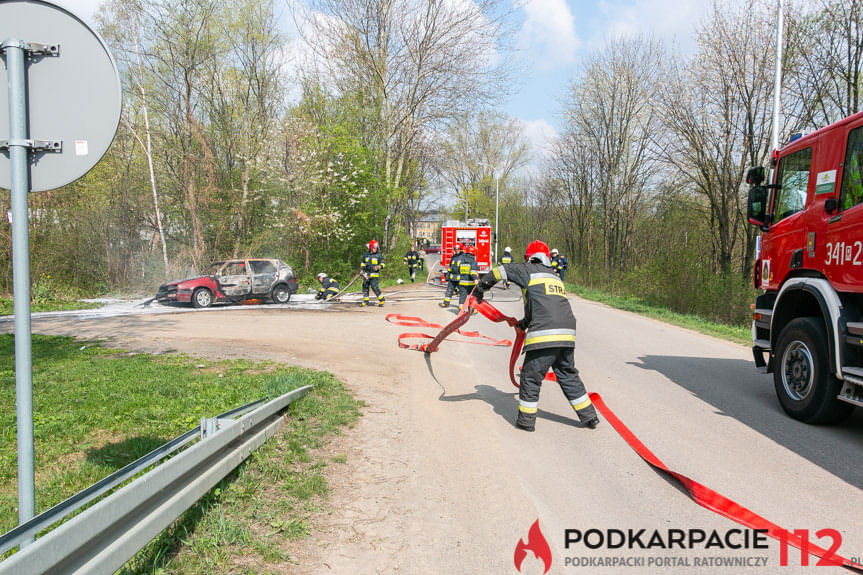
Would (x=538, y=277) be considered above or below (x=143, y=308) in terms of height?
above

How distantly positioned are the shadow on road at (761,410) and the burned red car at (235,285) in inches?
495

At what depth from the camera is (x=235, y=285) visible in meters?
17.6

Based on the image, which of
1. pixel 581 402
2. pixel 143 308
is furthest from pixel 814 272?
pixel 143 308

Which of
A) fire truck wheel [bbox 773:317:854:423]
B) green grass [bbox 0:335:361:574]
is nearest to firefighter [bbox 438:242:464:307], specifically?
green grass [bbox 0:335:361:574]

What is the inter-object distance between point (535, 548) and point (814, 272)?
441 centimetres

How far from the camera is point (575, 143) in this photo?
33.1 metres

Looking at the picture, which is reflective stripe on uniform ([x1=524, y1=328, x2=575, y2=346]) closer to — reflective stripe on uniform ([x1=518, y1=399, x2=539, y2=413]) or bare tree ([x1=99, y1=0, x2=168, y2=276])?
reflective stripe on uniform ([x1=518, y1=399, x2=539, y2=413])

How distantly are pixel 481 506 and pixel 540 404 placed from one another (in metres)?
2.83

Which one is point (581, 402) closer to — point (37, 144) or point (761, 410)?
point (761, 410)

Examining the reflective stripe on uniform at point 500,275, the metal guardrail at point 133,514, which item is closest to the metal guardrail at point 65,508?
the metal guardrail at point 133,514

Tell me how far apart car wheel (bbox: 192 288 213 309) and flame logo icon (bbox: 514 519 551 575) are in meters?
15.6

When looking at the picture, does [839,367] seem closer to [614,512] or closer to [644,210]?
[614,512]

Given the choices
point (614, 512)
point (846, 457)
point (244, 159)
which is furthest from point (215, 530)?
point (244, 159)

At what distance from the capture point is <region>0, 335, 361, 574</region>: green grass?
3109 millimetres
